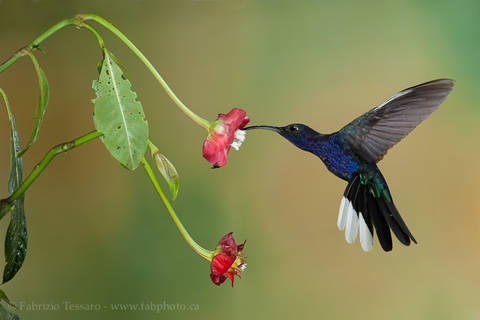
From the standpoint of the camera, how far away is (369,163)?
3.97 feet

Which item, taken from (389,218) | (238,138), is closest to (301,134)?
(389,218)

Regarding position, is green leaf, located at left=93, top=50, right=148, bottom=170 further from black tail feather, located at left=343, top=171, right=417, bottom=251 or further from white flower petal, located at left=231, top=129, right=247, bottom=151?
black tail feather, located at left=343, top=171, right=417, bottom=251

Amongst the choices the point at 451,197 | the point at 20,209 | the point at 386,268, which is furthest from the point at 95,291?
the point at 20,209

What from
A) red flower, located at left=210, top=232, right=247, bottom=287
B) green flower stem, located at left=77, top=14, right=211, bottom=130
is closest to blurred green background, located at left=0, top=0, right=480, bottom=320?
red flower, located at left=210, top=232, right=247, bottom=287

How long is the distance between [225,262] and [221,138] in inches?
6.3

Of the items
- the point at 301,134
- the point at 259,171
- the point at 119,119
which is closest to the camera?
the point at 119,119

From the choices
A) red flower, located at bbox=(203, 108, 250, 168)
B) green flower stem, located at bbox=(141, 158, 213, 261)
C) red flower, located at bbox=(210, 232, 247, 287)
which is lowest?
red flower, located at bbox=(210, 232, 247, 287)

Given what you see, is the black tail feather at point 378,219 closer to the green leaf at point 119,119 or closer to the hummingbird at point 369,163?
the hummingbird at point 369,163

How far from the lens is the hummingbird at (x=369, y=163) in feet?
3.70

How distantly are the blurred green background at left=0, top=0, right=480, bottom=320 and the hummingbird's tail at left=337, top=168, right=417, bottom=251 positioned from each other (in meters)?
0.31

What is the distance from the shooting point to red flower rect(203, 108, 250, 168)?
0.53 metres

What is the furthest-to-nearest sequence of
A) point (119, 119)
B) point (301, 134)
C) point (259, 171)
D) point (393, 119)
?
1. point (259, 171)
2. point (301, 134)
3. point (393, 119)
4. point (119, 119)

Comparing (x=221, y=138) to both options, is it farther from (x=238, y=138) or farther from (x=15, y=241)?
(x=15, y=241)

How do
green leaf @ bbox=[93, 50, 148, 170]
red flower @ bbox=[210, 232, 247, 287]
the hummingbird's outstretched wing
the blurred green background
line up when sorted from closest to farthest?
green leaf @ bbox=[93, 50, 148, 170] → red flower @ bbox=[210, 232, 247, 287] → the hummingbird's outstretched wing → the blurred green background
